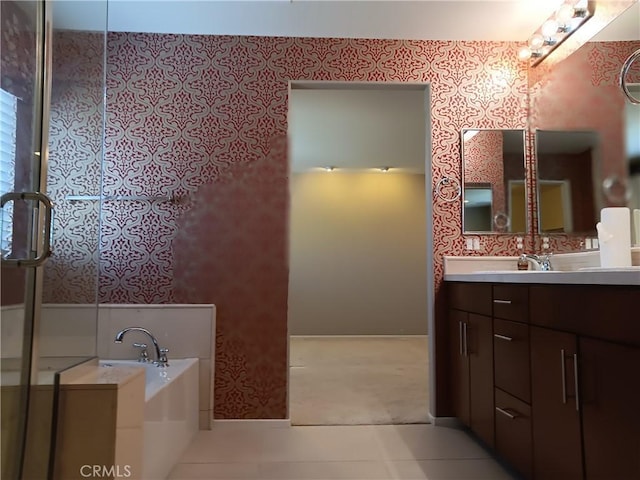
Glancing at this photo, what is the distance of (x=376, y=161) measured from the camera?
535cm

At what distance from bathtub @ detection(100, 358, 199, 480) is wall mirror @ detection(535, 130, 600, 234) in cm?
204

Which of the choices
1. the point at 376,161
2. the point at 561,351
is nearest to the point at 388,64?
the point at 561,351

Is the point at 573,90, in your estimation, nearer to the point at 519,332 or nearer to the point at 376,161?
the point at 519,332

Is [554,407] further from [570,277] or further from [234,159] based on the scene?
[234,159]

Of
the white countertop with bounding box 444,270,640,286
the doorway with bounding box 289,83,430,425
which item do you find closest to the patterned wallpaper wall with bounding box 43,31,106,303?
the white countertop with bounding box 444,270,640,286

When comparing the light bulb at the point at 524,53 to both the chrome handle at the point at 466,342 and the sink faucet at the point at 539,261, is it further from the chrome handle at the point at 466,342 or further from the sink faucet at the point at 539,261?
the chrome handle at the point at 466,342

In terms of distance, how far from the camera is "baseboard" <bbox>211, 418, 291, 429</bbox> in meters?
2.49

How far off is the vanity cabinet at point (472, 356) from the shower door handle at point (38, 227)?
1681 mm

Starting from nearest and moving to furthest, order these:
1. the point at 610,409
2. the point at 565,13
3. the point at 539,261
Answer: the point at 610,409 → the point at 565,13 → the point at 539,261

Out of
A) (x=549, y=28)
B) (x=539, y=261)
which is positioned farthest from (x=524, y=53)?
(x=539, y=261)

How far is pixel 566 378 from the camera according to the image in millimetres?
1430

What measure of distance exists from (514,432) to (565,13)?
2040 mm

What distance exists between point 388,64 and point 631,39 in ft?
3.91

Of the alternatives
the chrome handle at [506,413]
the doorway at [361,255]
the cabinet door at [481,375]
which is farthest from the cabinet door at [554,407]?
the doorway at [361,255]
